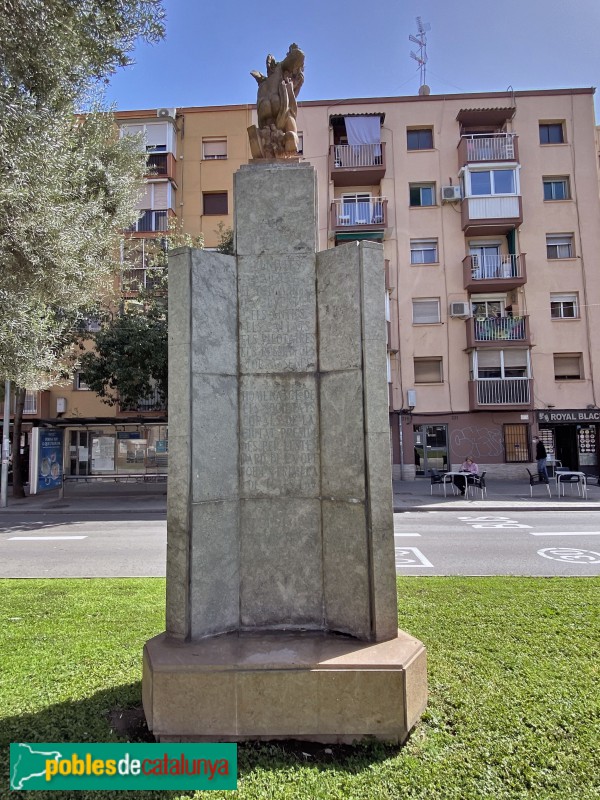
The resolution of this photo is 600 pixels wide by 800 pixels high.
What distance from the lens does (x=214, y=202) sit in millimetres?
26562

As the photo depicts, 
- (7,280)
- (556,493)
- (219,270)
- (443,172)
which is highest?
(443,172)

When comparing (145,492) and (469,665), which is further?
(145,492)

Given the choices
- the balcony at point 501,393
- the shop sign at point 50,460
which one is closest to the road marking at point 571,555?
the balcony at point 501,393

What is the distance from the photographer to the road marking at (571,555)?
8109 mm

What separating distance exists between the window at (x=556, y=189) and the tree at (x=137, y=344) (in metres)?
17.3

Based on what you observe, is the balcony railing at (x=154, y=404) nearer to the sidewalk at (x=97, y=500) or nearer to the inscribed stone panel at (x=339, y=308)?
the sidewalk at (x=97, y=500)

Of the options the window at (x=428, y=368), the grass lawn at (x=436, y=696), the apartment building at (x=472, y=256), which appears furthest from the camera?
the window at (x=428, y=368)

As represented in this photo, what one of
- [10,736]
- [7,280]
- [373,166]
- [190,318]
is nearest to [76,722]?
[10,736]

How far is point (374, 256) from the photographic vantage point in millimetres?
3566

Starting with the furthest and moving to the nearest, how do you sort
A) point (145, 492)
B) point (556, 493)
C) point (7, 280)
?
point (145, 492) → point (556, 493) → point (7, 280)

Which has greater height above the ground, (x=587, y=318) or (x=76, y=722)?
(x=587, y=318)

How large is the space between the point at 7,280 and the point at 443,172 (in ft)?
72.0

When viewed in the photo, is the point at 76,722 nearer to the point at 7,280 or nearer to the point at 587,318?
the point at 7,280

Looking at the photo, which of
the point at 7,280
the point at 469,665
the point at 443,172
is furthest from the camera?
the point at 443,172
